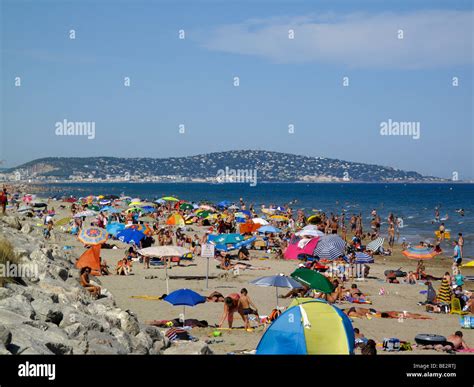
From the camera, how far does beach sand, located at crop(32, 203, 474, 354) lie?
13.2 metres

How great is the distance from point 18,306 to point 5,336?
1.77 m

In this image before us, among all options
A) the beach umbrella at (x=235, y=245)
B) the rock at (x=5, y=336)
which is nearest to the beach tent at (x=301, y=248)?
the beach umbrella at (x=235, y=245)

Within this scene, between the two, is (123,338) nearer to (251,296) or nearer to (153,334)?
(153,334)

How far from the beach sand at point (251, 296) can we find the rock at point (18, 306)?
3.73 metres

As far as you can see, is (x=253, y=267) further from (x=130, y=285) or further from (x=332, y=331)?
(x=332, y=331)

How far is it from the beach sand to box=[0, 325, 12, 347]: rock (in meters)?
4.95

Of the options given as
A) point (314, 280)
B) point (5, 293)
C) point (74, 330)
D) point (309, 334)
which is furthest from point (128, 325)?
point (314, 280)

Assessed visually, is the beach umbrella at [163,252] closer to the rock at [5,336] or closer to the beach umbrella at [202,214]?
the rock at [5,336]

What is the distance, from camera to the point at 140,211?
153 feet

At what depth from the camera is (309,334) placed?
9.52m

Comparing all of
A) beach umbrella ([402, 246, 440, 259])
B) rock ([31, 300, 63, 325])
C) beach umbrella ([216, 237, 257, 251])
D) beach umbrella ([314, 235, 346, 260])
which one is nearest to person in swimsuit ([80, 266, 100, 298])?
rock ([31, 300, 63, 325])

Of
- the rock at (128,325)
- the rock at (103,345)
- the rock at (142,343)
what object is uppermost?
the rock at (103,345)

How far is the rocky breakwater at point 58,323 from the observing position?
7469mm
